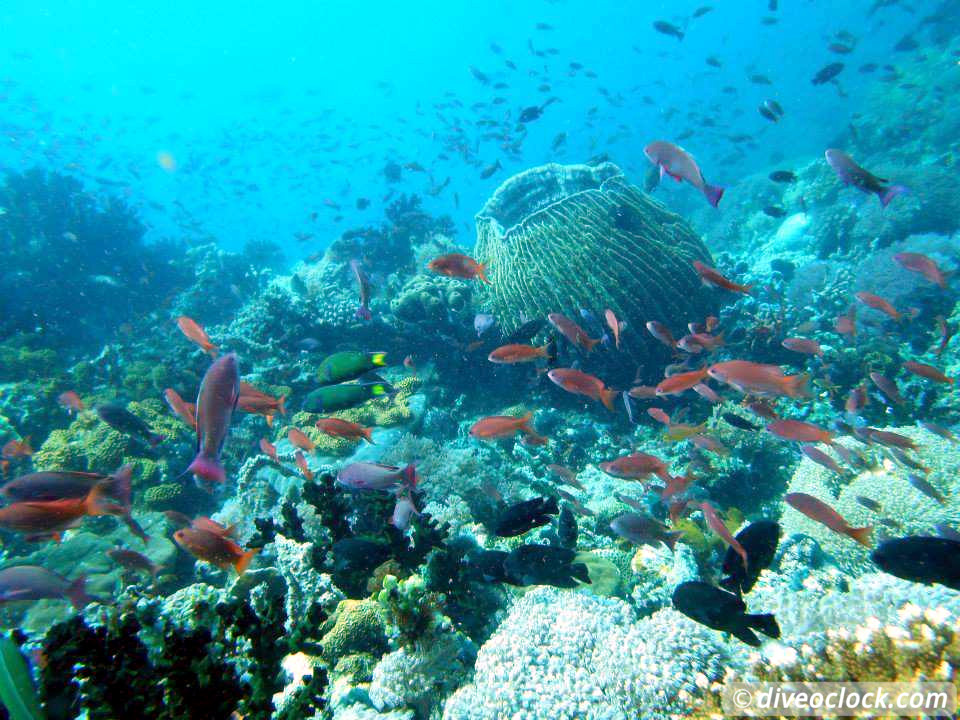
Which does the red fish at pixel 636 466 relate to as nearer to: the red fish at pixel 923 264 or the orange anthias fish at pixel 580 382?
the orange anthias fish at pixel 580 382

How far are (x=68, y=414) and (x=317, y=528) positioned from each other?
8040mm

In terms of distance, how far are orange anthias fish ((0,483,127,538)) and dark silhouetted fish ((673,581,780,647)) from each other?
411cm

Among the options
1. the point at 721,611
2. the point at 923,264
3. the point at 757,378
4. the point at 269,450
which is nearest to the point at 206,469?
the point at 721,611

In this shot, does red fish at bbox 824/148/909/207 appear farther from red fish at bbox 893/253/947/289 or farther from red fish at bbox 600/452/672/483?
red fish at bbox 600/452/672/483

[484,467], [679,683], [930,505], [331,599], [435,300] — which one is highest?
[435,300]

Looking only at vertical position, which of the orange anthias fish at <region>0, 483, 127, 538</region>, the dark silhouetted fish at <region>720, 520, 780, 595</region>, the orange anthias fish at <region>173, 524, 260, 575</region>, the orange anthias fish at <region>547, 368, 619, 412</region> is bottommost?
the dark silhouetted fish at <region>720, 520, 780, 595</region>

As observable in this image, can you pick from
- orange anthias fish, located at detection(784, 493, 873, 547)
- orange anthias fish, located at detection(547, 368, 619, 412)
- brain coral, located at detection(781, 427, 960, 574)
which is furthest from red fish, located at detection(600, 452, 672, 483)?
brain coral, located at detection(781, 427, 960, 574)

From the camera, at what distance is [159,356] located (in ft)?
35.6

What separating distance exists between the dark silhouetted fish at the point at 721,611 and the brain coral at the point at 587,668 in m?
0.34

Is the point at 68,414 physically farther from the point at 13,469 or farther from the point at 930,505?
the point at 930,505

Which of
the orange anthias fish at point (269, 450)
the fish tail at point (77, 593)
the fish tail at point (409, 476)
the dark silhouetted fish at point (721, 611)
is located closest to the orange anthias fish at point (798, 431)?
the dark silhouetted fish at point (721, 611)

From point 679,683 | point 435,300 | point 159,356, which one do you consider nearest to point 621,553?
point 679,683

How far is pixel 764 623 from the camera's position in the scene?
2555 mm

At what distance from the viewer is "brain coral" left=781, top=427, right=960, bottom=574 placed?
4.51 meters
